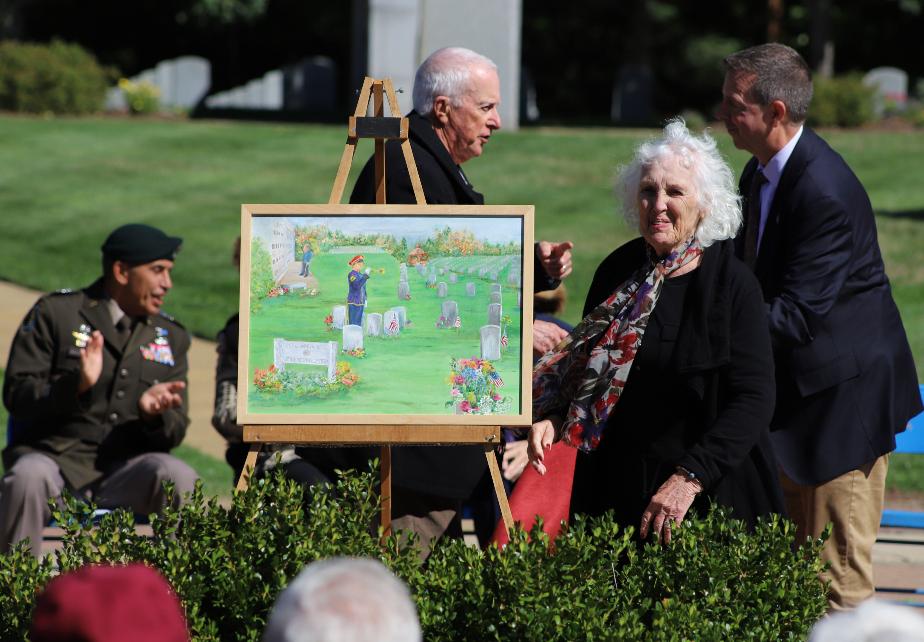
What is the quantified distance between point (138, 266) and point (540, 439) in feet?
7.88

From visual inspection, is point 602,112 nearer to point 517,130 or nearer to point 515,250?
point 517,130

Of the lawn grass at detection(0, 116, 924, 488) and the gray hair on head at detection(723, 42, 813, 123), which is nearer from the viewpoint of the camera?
the gray hair on head at detection(723, 42, 813, 123)

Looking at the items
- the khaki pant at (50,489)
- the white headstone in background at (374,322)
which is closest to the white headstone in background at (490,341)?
the white headstone in background at (374,322)

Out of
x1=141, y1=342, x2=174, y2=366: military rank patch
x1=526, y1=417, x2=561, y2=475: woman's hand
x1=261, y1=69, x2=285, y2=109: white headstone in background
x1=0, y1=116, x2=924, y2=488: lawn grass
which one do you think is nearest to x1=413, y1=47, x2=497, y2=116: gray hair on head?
x1=526, y1=417, x2=561, y2=475: woman's hand

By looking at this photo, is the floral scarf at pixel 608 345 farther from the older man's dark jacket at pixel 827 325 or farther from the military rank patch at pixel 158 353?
the military rank patch at pixel 158 353

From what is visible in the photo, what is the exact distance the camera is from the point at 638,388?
14.1ft

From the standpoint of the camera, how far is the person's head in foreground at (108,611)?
2428mm

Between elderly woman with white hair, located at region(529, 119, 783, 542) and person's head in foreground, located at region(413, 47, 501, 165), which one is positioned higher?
person's head in foreground, located at region(413, 47, 501, 165)

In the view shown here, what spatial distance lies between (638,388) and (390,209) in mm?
999

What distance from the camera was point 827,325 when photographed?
4.82m

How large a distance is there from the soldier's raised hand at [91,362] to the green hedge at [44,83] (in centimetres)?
2219

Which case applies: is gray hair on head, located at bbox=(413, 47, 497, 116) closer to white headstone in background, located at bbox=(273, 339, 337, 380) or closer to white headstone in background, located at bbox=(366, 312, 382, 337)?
white headstone in background, located at bbox=(366, 312, 382, 337)

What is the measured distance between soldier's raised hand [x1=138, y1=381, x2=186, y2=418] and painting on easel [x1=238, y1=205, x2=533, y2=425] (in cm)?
147

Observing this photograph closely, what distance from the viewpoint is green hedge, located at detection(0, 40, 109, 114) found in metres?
26.7
